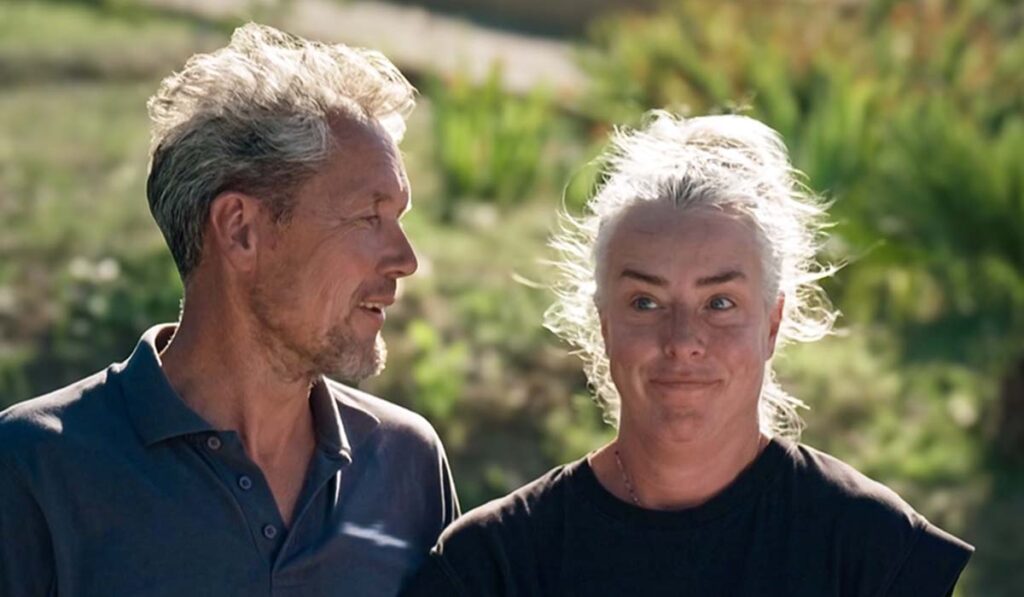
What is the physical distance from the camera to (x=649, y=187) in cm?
316

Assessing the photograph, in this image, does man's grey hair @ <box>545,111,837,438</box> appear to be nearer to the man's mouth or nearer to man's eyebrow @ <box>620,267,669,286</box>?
man's eyebrow @ <box>620,267,669,286</box>

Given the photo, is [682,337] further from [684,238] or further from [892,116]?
[892,116]

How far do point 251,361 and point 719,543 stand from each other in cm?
74

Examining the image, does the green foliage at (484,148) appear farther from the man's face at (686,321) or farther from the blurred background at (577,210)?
the man's face at (686,321)

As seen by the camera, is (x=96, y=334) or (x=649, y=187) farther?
(x=96, y=334)

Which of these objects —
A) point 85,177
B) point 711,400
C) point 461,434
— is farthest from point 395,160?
point 85,177

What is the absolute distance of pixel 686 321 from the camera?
306 cm

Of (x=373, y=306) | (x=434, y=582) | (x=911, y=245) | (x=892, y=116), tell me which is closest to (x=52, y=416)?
(x=373, y=306)

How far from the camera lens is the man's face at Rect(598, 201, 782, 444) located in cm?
306

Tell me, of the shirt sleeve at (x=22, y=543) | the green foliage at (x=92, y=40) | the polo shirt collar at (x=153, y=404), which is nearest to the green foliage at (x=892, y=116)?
the green foliage at (x=92, y=40)

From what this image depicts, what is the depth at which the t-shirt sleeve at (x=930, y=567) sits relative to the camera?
9.86 feet

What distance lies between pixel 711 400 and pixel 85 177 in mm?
5240

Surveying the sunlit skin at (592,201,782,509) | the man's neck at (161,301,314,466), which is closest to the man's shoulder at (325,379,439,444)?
the man's neck at (161,301,314,466)

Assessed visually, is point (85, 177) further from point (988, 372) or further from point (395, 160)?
point (395, 160)
